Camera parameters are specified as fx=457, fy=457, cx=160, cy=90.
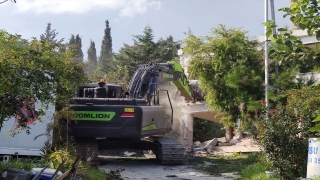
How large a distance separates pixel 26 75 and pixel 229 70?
10.4 metres

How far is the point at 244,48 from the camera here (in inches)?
643

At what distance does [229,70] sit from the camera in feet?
53.5

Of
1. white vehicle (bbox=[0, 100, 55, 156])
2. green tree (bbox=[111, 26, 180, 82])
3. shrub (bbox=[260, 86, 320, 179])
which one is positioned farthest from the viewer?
green tree (bbox=[111, 26, 180, 82])

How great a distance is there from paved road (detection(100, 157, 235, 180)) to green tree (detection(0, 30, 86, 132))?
4192 mm

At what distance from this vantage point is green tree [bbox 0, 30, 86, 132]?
639cm

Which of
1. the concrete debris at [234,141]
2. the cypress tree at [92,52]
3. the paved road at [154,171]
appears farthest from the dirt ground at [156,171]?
the cypress tree at [92,52]

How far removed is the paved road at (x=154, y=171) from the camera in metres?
11.4

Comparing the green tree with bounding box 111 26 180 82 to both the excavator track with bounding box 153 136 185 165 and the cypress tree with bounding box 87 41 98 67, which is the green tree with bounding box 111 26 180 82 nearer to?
the excavator track with bounding box 153 136 185 165

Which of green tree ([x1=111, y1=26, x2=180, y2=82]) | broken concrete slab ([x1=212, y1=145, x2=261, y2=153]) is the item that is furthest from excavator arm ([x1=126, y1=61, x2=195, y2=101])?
green tree ([x1=111, y1=26, x2=180, y2=82])

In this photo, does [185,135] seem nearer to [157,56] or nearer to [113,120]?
[113,120]

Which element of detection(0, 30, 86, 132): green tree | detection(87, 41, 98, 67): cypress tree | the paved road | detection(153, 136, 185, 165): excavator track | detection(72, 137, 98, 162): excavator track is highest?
detection(87, 41, 98, 67): cypress tree

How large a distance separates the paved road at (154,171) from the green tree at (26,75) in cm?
419

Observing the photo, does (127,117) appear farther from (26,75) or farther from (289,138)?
(26,75)

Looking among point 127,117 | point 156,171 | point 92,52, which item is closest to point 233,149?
point 156,171
